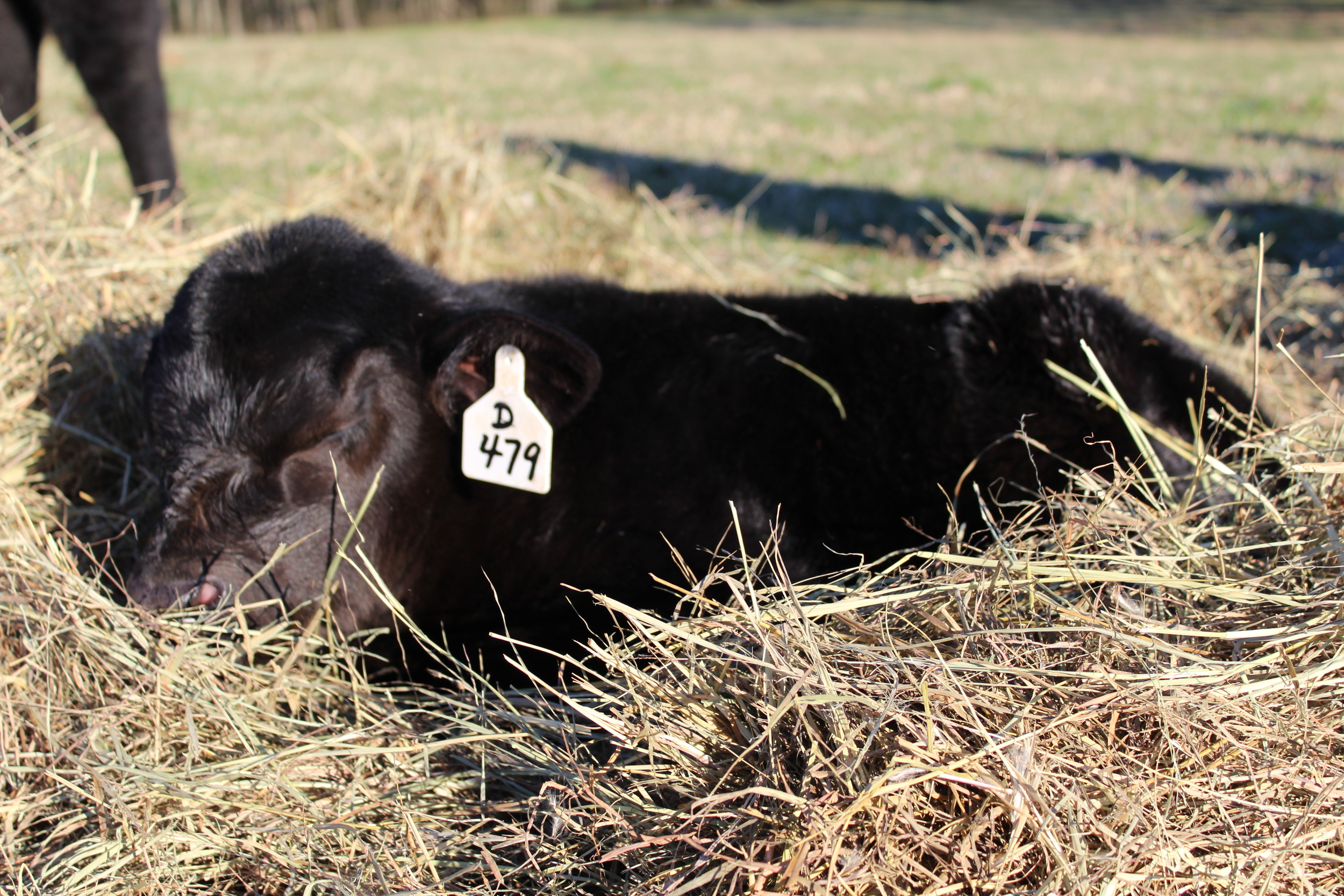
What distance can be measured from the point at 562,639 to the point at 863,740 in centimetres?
112

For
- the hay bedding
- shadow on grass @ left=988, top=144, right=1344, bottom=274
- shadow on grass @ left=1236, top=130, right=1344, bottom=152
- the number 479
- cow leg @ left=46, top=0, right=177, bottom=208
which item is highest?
cow leg @ left=46, top=0, right=177, bottom=208

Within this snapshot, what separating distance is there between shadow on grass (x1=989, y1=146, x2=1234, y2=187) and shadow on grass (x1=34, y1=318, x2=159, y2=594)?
295 inches

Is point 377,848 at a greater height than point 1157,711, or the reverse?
point 1157,711

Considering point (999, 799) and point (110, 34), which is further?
point (110, 34)

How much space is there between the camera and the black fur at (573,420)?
2.69m

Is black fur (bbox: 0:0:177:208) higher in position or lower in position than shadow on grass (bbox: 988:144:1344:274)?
higher

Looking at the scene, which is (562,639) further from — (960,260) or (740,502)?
(960,260)

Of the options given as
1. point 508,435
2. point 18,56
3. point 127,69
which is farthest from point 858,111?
point 508,435

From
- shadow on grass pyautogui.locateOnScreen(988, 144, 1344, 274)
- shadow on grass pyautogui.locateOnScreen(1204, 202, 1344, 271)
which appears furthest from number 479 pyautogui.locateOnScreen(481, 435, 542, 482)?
shadow on grass pyautogui.locateOnScreen(1204, 202, 1344, 271)

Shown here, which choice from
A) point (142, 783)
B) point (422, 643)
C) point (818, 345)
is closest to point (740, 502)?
point (818, 345)

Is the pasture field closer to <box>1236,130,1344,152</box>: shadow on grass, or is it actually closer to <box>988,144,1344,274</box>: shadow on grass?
<box>988,144,1344,274</box>: shadow on grass

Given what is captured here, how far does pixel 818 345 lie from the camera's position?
3.26 metres

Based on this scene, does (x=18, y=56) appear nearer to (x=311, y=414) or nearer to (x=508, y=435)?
(x=311, y=414)

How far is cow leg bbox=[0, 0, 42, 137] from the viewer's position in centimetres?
511
